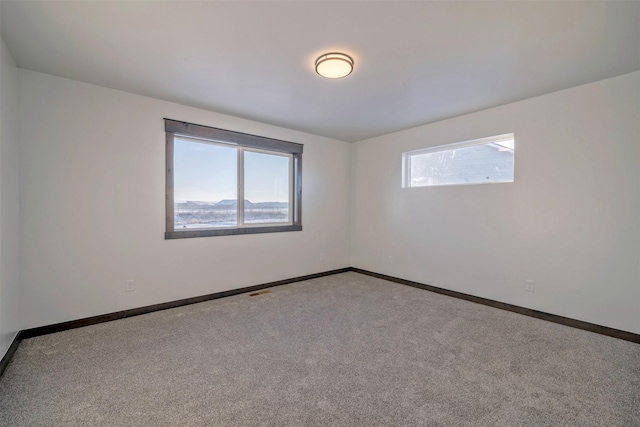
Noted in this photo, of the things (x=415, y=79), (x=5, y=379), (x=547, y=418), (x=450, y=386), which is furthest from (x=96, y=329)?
(x=415, y=79)

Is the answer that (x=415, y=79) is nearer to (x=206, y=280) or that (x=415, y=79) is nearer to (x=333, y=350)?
(x=333, y=350)

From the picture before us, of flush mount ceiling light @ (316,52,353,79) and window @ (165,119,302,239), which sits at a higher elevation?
flush mount ceiling light @ (316,52,353,79)

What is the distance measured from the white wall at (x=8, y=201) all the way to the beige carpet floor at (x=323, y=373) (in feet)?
1.05

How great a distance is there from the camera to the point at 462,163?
3.86 meters

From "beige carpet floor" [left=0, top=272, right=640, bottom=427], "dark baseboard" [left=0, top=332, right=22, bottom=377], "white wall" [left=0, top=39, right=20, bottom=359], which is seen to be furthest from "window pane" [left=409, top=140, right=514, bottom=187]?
"dark baseboard" [left=0, top=332, right=22, bottom=377]

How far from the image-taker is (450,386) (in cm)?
187

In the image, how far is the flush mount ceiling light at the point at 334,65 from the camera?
2.26m

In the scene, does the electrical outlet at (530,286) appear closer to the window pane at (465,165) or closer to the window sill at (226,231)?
the window pane at (465,165)

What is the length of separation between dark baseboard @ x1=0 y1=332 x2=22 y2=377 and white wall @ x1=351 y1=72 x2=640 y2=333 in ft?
14.6

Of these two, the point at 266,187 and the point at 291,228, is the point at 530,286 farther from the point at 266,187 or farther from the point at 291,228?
the point at 266,187

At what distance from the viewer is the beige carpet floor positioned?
1.61 metres

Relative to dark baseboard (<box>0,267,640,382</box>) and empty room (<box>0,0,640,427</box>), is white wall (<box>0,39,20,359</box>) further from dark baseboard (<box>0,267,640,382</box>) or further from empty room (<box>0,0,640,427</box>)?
dark baseboard (<box>0,267,640,382</box>)

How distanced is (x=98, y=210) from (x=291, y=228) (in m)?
2.47

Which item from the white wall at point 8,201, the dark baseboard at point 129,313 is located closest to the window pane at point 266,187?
the dark baseboard at point 129,313
